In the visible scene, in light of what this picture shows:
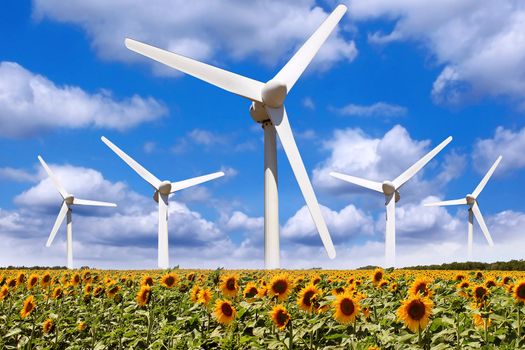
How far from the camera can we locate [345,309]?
5.43 m

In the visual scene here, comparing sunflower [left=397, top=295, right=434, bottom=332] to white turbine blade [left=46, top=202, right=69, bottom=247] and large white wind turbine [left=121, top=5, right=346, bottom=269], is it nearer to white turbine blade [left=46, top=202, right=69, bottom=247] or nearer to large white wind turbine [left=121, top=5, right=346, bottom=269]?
large white wind turbine [left=121, top=5, right=346, bottom=269]

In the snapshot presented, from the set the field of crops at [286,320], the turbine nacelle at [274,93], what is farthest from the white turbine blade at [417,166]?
the field of crops at [286,320]

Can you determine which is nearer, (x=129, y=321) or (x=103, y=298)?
(x=129, y=321)

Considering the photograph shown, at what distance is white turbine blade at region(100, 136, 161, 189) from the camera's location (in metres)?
44.9

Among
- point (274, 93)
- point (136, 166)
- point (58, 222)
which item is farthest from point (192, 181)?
point (274, 93)

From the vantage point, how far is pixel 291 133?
114 feet

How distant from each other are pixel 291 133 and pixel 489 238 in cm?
3105

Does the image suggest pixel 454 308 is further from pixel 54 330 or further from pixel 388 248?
pixel 388 248

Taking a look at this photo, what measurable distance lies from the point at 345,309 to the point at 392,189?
45.7 meters

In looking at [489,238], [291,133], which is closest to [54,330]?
[291,133]

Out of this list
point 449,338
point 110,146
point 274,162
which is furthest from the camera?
point 110,146

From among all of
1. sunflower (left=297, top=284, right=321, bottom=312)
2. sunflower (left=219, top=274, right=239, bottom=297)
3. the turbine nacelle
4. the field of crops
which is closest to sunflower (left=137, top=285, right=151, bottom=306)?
the field of crops

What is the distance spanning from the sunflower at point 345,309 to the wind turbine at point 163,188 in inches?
1635

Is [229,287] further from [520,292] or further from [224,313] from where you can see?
[520,292]
